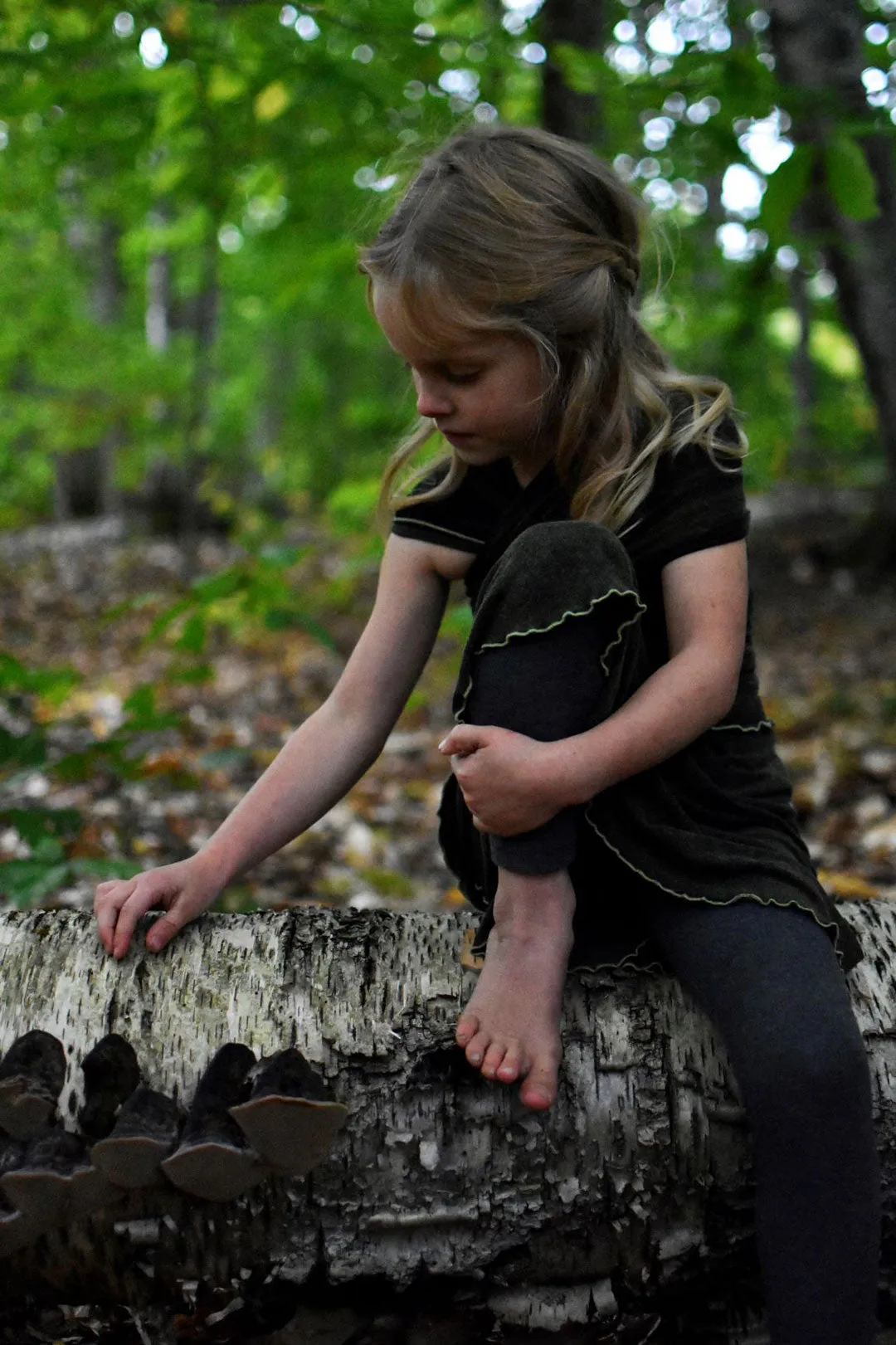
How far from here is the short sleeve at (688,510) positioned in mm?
1514

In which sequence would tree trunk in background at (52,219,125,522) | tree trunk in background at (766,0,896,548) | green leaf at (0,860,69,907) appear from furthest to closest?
tree trunk in background at (52,219,125,522), tree trunk in background at (766,0,896,548), green leaf at (0,860,69,907)

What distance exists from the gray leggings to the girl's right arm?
1.33 ft

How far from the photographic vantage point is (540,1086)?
4.35 ft

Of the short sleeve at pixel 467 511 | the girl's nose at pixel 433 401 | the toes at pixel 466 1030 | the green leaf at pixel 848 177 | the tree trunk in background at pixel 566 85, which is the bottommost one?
the toes at pixel 466 1030

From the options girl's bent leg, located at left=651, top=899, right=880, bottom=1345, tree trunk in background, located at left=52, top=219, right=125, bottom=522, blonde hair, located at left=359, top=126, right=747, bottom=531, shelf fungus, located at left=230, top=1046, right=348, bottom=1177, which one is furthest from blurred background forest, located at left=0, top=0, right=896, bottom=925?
tree trunk in background, located at left=52, top=219, right=125, bottom=522

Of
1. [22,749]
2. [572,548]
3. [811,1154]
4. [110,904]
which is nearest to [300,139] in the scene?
[22,749]

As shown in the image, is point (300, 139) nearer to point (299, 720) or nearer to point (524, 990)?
point (299, 720)

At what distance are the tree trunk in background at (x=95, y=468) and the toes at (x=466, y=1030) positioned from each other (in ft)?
37.9

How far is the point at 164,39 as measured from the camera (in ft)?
8.45

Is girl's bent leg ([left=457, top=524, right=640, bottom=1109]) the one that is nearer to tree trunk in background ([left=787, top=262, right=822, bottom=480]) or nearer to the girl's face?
the girl's face

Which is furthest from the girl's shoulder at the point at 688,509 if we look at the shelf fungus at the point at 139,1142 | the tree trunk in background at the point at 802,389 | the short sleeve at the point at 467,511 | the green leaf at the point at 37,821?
the tree trunk in background at the point at 802,389

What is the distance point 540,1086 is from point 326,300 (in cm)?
689

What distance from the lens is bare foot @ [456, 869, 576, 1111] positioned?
1.34 meters

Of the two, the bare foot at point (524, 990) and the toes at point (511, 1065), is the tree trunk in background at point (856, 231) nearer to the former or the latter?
the bare foot at point (524, 990)
